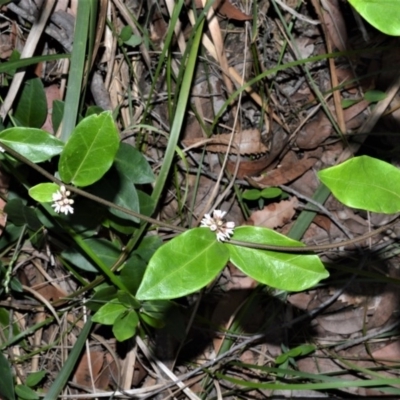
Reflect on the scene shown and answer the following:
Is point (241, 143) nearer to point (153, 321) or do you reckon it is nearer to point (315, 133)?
point (315, 133)

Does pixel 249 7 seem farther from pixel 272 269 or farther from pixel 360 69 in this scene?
pixel 272 269

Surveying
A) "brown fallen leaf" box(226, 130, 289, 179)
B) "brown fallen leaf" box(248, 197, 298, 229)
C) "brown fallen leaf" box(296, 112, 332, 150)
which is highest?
"brown fallen leaf" box(296, 112, 332, 150)

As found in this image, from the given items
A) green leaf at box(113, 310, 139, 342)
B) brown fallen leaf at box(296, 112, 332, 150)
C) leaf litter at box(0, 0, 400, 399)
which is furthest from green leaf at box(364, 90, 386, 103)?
green leaf at box(113, 310, 139, 342)

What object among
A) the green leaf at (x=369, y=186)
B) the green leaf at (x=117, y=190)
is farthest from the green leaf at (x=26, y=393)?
the green leaf at (x=369, y=186)

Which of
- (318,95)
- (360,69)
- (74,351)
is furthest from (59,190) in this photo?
(360,69)

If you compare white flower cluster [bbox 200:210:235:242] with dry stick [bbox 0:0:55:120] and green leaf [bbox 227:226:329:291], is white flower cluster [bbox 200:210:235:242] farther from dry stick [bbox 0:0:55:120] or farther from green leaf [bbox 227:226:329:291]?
dry stick [bbox 0:0:55:120]

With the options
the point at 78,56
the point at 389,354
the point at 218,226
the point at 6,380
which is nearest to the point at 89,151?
the point at 218,226
